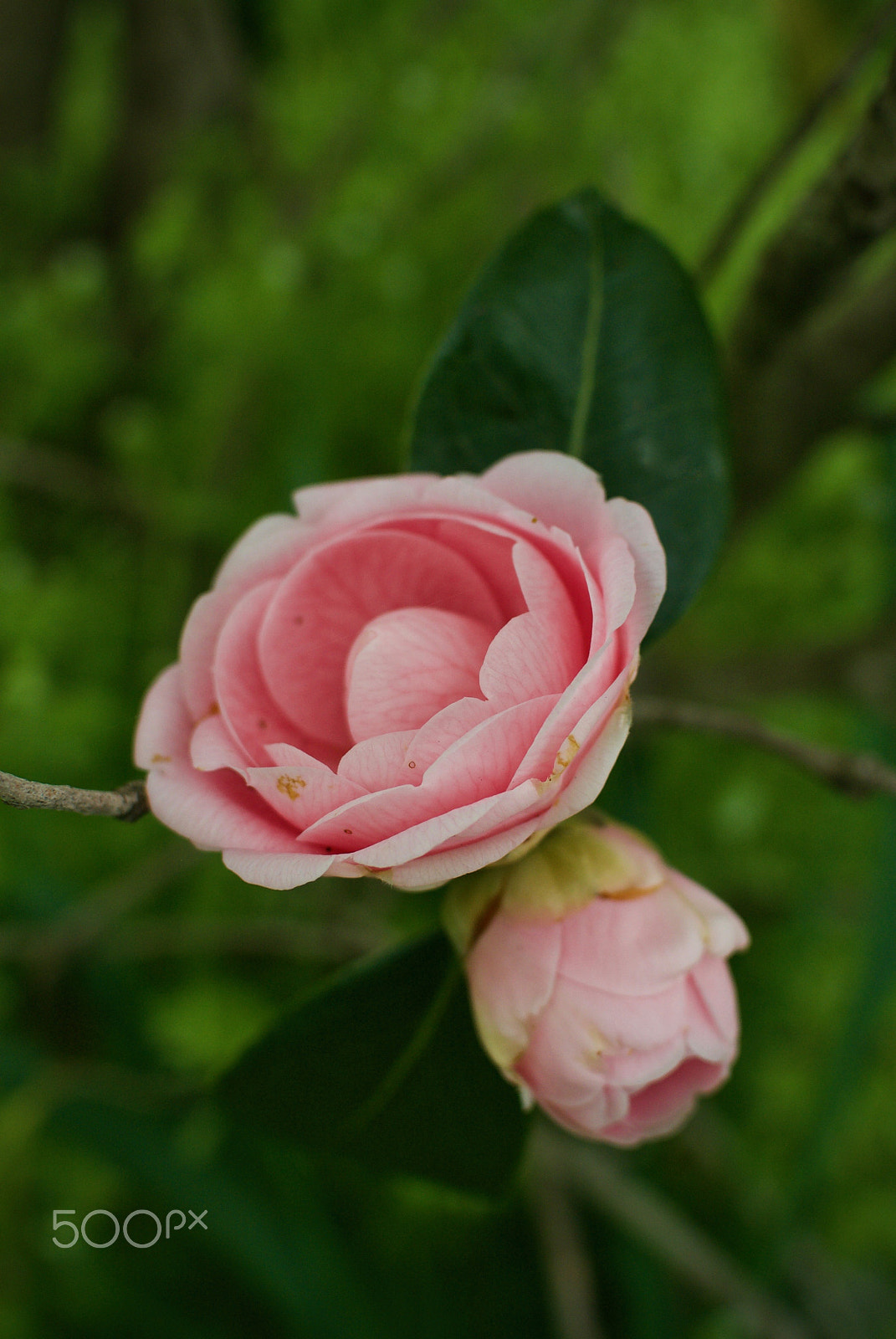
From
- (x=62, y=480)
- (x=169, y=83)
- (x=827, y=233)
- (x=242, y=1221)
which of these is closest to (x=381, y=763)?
(x=827, y=233)

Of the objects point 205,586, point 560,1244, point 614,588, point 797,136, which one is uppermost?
point 797,136

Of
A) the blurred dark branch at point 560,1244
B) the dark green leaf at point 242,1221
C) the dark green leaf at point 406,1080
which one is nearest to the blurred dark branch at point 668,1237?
the blurred dark branch at point 560,1244

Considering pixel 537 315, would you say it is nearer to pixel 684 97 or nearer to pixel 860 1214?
pixel 684 97

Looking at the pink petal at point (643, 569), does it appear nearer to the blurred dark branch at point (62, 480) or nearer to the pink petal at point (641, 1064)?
the pink petal at point (641, 1064)

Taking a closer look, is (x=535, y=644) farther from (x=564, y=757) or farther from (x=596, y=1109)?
(x=596, y=1109)

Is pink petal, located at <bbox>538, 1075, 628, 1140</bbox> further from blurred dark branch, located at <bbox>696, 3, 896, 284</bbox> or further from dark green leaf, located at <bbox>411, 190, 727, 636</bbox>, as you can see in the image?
blurred dark branch, located at <bbox>696, 3, 896, 284</bbox>

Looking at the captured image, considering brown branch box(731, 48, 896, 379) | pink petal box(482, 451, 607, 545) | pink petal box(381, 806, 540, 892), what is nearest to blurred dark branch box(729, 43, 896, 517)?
brown branch box(731, 48, 896, 379)

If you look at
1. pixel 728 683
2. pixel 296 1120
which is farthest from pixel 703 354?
pixel 728 683
